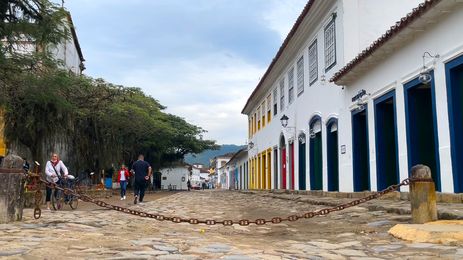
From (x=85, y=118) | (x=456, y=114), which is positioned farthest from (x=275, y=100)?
(x=456, y=114)

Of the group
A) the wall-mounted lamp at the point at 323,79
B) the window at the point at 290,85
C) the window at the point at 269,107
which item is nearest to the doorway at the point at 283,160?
the window at the point at 290,85

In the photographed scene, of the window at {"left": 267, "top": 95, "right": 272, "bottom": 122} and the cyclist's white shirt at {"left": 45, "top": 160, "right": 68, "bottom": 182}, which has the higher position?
the window at {"left": 267, "top": 95, "right": 272, "bottom": 122}

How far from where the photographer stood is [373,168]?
11805 millimetres

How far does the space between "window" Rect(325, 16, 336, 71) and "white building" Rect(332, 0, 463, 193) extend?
4.45ft

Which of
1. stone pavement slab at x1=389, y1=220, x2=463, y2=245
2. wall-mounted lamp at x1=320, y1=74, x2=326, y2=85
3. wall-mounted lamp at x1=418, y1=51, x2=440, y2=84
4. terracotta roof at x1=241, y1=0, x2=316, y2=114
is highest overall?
terracotta roof at x1=241, y1=0, x2=316, y2=114

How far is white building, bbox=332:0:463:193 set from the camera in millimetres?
8328

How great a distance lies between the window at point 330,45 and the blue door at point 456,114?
241 inches

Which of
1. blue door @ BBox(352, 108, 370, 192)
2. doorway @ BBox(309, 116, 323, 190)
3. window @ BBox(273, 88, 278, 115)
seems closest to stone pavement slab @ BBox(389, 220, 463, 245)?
blue door @ BBox(352, 108, 370, 192)

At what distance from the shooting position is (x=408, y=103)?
10.0 m

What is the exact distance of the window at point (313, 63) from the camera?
54.1ft

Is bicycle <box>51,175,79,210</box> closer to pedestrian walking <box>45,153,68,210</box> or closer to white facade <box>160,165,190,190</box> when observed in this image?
pedestrian walking <box>45,153,68,210</box>

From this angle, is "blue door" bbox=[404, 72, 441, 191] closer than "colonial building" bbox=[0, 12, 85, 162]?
Yes

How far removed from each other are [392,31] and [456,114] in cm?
244

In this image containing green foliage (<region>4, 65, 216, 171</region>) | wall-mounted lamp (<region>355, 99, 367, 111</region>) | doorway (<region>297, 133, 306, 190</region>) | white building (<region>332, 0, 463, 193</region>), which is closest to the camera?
white building (<region>332, 0, 463, 193</region>)
